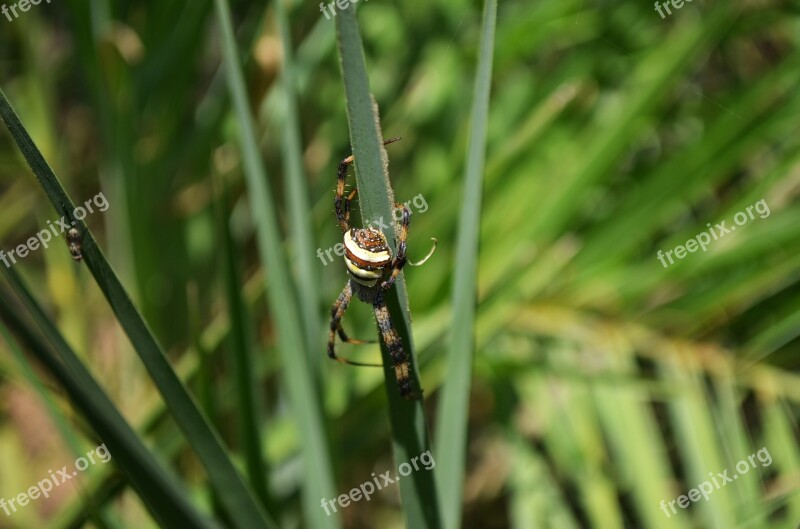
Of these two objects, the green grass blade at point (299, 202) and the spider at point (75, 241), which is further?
the green grass blade at point (299, 202)

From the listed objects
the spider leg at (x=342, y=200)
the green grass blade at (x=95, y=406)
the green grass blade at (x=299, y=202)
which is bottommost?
the green grass blade at (x=95, y=406)

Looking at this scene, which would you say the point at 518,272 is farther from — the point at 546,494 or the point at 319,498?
the point at 319,498

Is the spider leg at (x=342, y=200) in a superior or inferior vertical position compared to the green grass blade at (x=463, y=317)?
superior

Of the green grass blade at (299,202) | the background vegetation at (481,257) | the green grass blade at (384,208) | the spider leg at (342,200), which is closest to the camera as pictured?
the green grass blade at (384,208)

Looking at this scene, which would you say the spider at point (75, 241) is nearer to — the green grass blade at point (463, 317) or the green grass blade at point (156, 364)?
the green grass blade at point (156, 364)

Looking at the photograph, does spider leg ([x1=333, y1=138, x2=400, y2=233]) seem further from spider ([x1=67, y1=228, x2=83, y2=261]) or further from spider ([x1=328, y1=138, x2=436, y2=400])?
spider ([x1=67, y1=228, x2=83, y2=261])

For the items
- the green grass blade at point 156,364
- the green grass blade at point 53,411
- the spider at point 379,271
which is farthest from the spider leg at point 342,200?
the green grass blade at point 53,411

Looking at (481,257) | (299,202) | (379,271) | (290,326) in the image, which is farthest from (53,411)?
(481,257)
